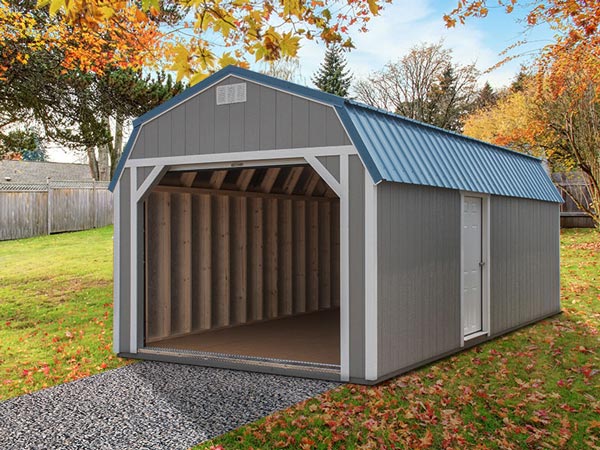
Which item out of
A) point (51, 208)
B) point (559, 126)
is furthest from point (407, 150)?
point (51, 208)

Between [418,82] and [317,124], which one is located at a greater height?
[418,82]

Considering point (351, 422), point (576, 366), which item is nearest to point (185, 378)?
point (351, 422)

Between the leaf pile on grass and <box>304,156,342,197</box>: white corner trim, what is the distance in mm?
1940

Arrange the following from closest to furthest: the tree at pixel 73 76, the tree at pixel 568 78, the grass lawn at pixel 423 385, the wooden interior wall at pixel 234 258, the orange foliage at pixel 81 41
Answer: the grass lawn at pixel 423 385 → the wooden interior wall at pixel 234 258 → the tree at pixel 568 78 → the orange foliage at pixel 81 41 → the tree at pixel 73 76

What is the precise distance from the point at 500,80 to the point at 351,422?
38.8 meters

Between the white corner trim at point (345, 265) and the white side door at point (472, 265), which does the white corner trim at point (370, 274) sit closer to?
the white corner trim at point (345, 265)

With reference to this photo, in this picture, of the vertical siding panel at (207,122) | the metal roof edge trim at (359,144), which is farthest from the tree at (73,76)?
the metal roof edge trim at (359,144)

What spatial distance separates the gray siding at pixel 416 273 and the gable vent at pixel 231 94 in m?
1.90

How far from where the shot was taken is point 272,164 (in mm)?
7461

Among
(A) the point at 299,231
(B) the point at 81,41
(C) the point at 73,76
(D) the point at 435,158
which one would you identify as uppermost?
(B) the point at 81,41

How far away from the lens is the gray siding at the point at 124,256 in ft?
27.1

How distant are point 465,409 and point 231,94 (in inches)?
159

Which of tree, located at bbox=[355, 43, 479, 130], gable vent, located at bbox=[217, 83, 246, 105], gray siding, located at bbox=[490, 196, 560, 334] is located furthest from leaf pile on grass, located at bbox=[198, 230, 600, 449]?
tree, located at bbox=[355, 43, 479, 130]

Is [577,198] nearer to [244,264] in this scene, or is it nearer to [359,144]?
[244,264]
